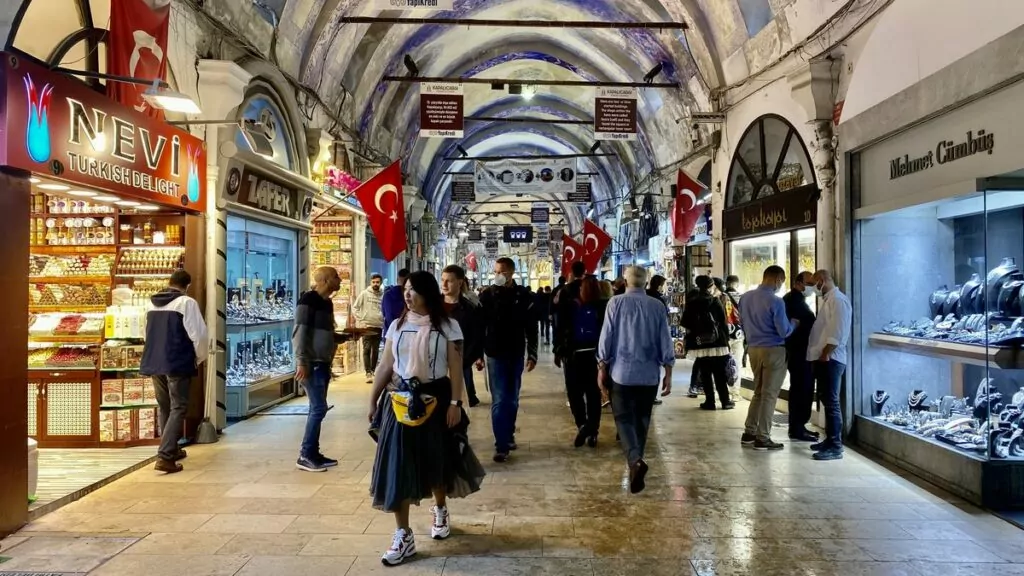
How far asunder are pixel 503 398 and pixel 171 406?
2818 millimetres

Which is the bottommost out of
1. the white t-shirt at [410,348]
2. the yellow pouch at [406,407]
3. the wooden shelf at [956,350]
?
the yellow pouch at [406,407]

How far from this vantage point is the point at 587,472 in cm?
528

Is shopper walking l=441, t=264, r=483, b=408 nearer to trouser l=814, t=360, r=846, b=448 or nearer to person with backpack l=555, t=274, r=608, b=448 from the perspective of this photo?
person with backpack l=555, t=274, r=608, b=448

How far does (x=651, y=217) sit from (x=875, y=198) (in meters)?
10.1

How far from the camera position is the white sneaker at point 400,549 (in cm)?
343

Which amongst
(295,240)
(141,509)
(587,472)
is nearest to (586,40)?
(295,240)

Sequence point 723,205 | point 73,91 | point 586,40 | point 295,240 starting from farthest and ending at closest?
point 586,40 < point 723,205 < point 295,240 < point 73,91

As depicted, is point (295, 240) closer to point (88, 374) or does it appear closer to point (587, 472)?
point (88, 374)

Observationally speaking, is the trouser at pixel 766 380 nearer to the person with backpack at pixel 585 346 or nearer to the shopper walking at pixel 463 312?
the person with backpack at pixel 585 346

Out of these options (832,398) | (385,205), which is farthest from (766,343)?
(385,205)

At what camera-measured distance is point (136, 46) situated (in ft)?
16.6

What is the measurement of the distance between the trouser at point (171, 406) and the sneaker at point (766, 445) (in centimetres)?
519

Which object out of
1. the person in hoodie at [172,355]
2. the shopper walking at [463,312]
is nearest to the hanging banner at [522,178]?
the shopper walking at [463,312]

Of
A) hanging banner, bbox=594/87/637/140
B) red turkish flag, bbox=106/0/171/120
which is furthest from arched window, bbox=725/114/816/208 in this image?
red turkish flag, bbox=106/0/171/120
